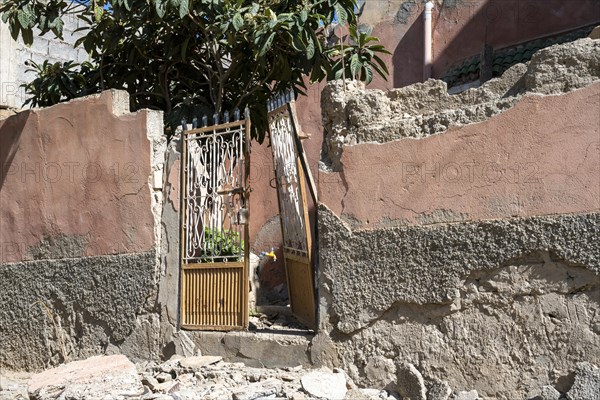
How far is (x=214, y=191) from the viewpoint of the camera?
646 cm

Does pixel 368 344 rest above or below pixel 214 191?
below

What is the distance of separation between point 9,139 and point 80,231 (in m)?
1.42

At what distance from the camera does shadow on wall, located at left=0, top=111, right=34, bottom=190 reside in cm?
779

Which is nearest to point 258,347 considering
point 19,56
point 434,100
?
point 434,100

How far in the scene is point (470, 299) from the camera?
4.93 metres

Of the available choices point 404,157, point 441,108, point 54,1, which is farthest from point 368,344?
point 54,1

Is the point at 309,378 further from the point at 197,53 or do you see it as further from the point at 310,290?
the point at 197,53

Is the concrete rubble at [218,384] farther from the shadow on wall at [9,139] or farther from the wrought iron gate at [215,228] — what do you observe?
the shadow on wall at [9,139]

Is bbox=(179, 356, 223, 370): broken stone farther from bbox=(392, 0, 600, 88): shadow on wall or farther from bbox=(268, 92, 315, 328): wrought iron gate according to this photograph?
bbox=(392, 0, 600, 88): shadow on wall

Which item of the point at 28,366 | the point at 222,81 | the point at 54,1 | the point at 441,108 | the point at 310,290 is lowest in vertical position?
the point at 28,366

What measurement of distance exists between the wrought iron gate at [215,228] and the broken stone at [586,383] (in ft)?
8.44

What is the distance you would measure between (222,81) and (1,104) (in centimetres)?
378

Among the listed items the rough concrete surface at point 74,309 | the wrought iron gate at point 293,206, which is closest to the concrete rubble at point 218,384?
the rough concrete surface at point 74,309

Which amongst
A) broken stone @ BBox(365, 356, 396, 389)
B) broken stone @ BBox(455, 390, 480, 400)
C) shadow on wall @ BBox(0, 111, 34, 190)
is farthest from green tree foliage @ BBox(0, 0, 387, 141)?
broken stone @ BBox(455, 390, 480, 400)
